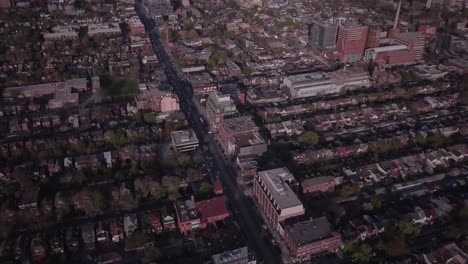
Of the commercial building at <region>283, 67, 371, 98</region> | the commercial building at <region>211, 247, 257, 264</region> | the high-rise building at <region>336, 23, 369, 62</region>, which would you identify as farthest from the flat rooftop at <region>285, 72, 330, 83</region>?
the commercial building at <region>211, 247, 257, 264</region>

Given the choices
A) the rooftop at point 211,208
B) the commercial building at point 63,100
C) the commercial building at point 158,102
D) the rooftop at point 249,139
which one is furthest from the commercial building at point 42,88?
the rooftop at point 211,208

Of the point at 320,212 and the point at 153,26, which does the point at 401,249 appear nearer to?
the point at 320,212

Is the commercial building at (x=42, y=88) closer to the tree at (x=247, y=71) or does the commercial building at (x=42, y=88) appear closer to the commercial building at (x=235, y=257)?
the tree at (x=247, y=71)

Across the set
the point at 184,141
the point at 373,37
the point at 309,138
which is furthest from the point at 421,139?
the point at 373,37

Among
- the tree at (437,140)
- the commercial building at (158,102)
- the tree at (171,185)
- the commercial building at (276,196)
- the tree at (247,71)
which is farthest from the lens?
the tree at (247,71)

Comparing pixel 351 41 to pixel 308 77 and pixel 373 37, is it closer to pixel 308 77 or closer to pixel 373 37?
pixel 373 37

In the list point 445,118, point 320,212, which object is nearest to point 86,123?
point 320,212
